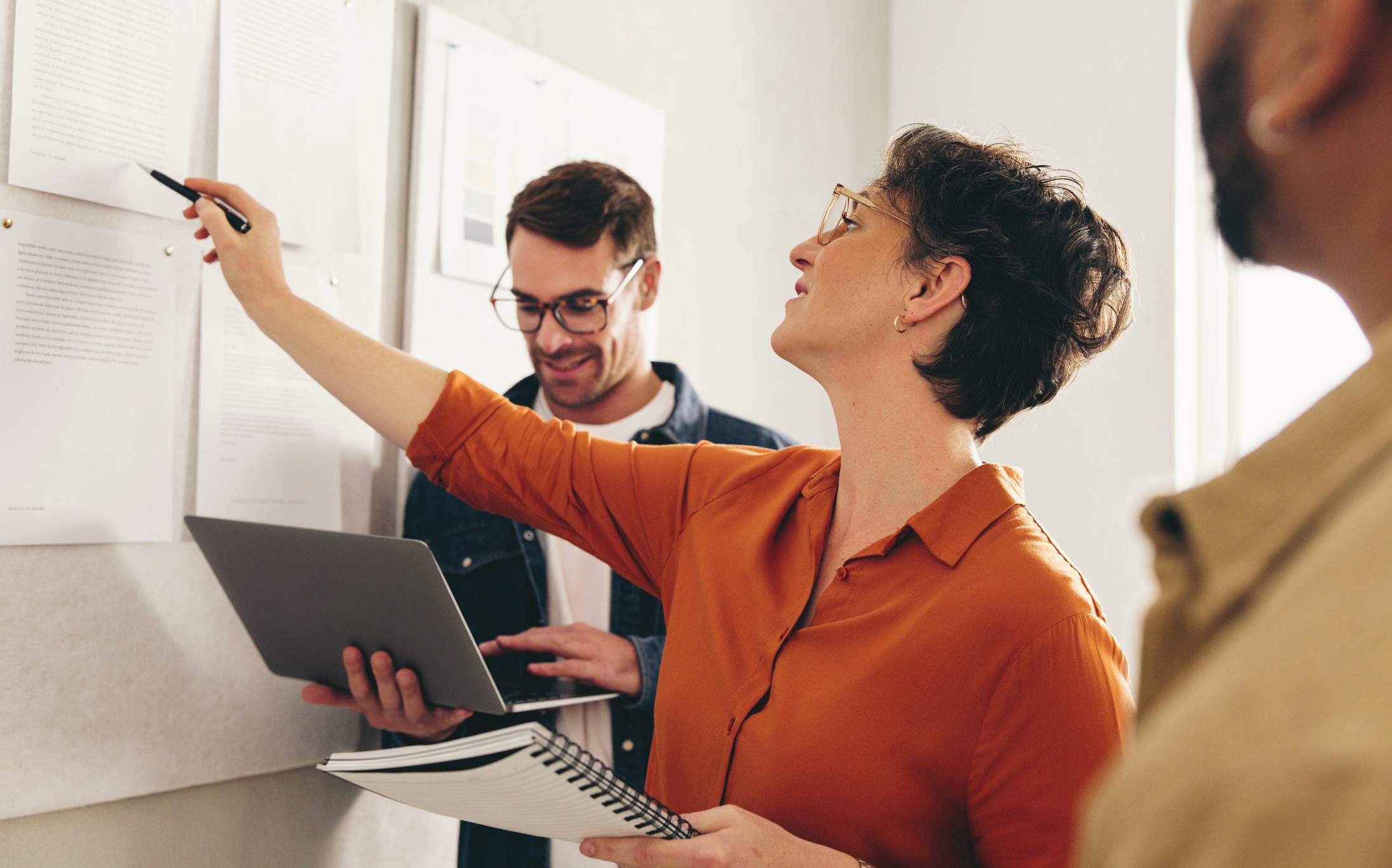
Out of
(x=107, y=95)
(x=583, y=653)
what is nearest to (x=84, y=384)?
(x=107, y=95)

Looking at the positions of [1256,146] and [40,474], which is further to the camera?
[40,474]

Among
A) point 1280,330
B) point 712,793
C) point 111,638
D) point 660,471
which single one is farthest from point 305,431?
point 1280,330

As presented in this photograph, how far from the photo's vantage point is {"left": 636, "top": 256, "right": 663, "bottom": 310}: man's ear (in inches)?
70.7

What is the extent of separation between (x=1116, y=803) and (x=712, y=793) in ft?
2.73

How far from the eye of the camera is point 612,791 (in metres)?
0.77

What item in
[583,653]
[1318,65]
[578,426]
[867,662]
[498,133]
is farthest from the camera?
[498,133]

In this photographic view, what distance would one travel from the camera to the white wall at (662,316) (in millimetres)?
1315

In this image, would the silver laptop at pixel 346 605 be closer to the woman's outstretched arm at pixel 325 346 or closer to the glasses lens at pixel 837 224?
the woman's outstretched arm at pixel 325 346

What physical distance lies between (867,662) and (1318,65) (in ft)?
2.36

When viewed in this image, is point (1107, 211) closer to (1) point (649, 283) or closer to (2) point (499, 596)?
(1) point (649, 283)

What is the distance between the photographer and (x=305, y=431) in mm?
1556

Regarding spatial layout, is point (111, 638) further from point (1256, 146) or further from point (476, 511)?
point (1256, 146)

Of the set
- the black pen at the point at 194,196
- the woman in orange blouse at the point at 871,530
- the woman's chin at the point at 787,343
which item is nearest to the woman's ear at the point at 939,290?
the woman in orange blouse at the point at 871,530

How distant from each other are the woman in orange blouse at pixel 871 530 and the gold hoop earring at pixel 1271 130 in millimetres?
607
